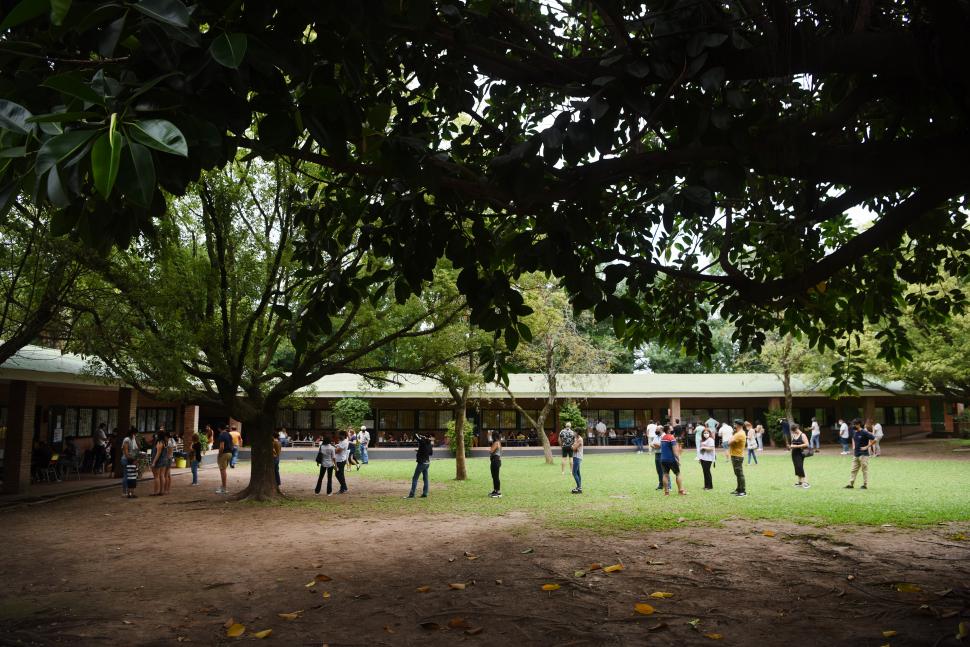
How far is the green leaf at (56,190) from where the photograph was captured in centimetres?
164

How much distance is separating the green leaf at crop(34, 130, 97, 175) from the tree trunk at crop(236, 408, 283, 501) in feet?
49.8

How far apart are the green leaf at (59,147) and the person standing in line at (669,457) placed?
15.1m

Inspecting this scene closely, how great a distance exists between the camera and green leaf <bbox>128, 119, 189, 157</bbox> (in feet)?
5.11

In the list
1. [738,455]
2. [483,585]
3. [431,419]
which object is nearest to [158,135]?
[483,585]

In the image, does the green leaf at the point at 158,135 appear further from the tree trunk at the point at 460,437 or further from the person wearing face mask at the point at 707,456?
the tree trunk at the point at 460,437

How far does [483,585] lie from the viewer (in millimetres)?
7027

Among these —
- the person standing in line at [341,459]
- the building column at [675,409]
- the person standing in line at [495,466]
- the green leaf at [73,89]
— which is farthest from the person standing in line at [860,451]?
the building column at [675,409]

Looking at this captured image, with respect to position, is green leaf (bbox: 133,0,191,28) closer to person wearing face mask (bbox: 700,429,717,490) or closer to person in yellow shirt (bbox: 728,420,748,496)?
person in yellow shirt (bbox: 728,420,748,496)

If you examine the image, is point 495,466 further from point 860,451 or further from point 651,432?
point 860,451

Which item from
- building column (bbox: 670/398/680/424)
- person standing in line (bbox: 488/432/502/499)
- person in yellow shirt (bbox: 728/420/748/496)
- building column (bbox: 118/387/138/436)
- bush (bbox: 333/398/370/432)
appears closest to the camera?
person in yellow shirt (bbox: 728/420/748/496)

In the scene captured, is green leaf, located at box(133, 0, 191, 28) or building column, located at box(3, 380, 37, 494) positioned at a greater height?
green leaf, located at box(133, 0, 191, 28)

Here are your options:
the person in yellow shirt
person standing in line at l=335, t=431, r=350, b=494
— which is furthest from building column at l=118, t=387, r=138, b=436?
the person in yellow shirt

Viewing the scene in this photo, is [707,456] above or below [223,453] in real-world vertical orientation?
below

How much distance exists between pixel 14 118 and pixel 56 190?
344 millimetres
